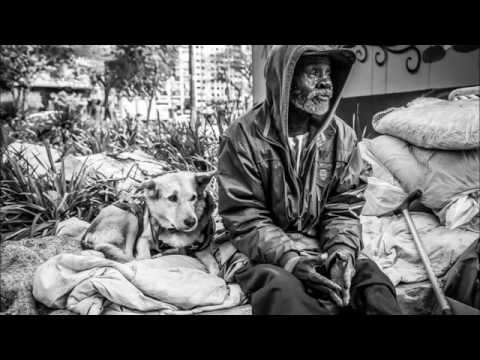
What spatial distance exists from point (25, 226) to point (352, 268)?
2035 mm

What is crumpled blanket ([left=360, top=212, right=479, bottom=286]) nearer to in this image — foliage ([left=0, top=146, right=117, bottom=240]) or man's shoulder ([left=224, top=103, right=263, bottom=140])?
man's shoulder ([left=224, top=103, right=263, bottom=140])

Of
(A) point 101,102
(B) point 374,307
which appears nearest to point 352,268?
(B) point 374,307

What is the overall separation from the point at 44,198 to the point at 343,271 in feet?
6.44

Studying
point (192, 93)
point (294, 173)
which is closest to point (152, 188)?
point (294, 173)

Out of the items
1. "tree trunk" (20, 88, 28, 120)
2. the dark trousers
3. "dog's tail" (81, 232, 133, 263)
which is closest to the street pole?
"dog's tail" (81, 232, 133, 263)

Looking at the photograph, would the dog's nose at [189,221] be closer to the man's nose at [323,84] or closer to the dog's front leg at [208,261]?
the dog's front leg at [208,261]

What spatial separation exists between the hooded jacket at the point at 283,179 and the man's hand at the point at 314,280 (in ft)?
0.27

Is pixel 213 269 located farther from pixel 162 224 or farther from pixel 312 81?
pixel 312 81

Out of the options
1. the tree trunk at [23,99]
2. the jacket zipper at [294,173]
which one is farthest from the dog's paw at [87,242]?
the tree trunk at [23,99]

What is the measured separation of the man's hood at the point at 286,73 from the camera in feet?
5.90

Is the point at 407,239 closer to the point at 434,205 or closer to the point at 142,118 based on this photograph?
the point at 434,205

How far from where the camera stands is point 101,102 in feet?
17.7

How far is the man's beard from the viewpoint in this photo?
1876 mm

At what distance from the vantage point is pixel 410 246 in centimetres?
238
